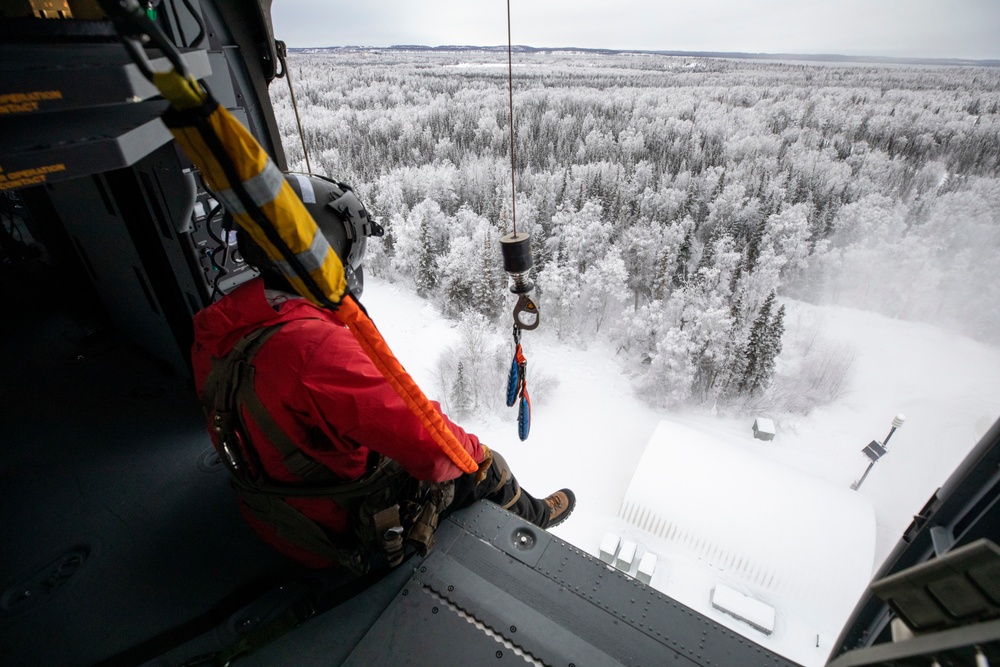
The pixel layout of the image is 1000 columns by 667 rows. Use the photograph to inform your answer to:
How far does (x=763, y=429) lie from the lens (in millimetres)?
13469

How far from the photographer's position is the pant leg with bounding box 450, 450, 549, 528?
2.54 meters

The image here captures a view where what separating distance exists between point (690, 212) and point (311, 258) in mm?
30649

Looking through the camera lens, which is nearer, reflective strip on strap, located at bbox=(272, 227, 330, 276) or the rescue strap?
reflective strip on strap, located at bbox=(272, 227, 330, 276)

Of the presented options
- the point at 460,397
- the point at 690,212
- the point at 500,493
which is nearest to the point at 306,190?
the point at 500,493

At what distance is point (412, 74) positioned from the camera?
70.1m

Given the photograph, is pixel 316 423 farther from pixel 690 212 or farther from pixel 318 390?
pixel 690 212

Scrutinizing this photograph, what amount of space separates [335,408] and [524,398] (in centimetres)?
205

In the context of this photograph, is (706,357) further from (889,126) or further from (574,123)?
(889,126)

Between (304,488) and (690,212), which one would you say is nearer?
(304,488)

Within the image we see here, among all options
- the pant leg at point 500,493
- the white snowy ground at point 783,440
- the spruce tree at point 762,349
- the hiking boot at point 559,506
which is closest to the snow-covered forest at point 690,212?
the spruce tree at point 762,349

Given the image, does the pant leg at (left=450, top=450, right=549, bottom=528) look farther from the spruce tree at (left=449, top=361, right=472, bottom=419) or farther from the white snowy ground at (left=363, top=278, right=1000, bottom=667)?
the spruce tree at (left=449, top=361, right=472, bottom=419)

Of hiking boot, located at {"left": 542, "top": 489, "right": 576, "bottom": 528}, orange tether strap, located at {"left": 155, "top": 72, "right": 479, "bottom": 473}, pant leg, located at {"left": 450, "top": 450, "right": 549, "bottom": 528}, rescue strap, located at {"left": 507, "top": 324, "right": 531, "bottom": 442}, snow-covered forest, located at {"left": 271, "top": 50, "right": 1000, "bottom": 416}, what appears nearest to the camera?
orange tether strap, located at {"left": 155, "top": 72, "right": 479, "bottom": 473}

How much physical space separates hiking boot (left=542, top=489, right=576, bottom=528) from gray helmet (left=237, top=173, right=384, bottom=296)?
231 centimetres

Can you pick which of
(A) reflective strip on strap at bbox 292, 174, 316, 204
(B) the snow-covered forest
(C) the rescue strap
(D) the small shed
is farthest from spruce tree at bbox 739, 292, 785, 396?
(A) reflective strip on strap at bbox 292, 174, 316, 204
